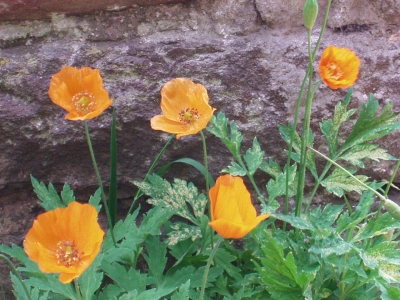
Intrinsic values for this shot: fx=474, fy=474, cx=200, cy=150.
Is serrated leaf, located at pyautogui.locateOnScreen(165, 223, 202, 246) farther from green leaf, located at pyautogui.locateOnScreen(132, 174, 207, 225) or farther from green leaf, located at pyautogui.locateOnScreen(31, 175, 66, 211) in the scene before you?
green leaf, located at pyautogui.locateOnScreen(31, 175, 66, 211)

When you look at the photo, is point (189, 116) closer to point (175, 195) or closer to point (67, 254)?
point (175, 195)

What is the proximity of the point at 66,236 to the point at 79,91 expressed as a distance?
35 cm

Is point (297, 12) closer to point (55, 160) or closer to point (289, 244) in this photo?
point (289, 244)

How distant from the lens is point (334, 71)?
1.14 meters

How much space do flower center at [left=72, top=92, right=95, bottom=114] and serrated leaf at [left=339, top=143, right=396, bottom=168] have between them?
0.69 metres

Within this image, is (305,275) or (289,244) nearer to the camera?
(305,275)

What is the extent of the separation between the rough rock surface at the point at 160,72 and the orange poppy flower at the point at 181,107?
0.76 feet

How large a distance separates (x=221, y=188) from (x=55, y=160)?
0.73m

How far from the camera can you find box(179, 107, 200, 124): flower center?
114 cm

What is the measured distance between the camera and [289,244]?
116 cm

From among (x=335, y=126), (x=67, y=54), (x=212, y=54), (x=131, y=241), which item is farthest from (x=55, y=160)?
(x=335, y=126)

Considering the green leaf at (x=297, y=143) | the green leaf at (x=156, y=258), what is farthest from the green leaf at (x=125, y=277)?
the green leaf at (x=297, y=143)

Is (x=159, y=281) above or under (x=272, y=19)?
under

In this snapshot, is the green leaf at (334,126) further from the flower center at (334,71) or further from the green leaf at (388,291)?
the green leaf at (388,291)
